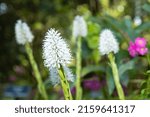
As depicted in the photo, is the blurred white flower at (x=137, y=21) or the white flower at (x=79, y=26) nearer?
the white flower at (x=79, y=26)

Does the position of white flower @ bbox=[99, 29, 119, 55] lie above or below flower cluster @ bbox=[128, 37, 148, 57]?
below

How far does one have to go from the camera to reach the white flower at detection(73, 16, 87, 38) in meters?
1.56

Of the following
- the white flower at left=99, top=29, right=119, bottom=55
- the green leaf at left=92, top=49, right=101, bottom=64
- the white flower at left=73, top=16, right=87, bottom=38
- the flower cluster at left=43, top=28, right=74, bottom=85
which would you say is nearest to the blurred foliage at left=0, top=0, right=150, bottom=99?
the green leaf at left=92, top=49, right=101, bottom=64

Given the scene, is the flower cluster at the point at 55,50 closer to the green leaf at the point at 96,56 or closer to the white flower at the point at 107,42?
the white flower at the point at 107,42

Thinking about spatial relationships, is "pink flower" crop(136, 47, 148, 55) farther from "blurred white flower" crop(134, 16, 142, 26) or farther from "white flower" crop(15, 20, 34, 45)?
"blurred white flower" crop(134, 16, 142, 26)

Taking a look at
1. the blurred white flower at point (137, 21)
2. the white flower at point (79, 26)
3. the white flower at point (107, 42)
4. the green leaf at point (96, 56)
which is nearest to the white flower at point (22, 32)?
the white flower at point (79, 26)

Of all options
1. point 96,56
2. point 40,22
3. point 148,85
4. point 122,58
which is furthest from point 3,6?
point 148,85

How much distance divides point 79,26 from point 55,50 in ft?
1.69

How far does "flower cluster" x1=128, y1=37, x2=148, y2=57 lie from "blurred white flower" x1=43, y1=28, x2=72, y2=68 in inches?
25.0

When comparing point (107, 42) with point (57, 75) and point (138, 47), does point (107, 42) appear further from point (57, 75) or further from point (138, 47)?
point (138, 47)

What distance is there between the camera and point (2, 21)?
3.74 m

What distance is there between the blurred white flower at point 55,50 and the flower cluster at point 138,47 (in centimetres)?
64

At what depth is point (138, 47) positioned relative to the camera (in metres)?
1.71

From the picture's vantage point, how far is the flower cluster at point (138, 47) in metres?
1.70
